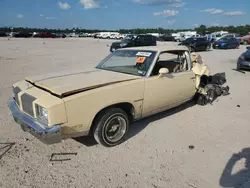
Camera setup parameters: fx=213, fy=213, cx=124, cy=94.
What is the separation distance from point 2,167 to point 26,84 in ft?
4.55

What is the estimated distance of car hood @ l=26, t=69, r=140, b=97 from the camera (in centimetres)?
310

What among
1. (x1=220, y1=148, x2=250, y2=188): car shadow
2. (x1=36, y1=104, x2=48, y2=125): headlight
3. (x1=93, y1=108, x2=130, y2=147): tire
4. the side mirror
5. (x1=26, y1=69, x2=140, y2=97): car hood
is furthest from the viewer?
the side mirror

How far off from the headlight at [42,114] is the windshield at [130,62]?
71.0 inches

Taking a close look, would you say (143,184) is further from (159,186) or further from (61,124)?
(61,124)

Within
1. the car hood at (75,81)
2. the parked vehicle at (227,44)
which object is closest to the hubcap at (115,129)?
the car hood at (75,81)

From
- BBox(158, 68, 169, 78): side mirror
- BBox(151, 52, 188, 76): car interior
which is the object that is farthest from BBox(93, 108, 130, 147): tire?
BBox(151, 52, 188, 76): car interior

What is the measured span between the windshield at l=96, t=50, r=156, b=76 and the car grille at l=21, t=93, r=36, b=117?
1.79 meters

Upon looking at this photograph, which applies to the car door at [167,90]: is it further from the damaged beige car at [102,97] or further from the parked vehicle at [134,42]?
the parked vehicle at [134,42]

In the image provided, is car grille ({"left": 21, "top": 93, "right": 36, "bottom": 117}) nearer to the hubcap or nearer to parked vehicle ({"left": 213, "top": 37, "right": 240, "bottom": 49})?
the hubcap

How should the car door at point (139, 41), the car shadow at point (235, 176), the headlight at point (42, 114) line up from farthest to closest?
the car door at point (139, 41) → the headlight at point (42, 114) → the car shadow at point (235, 176)

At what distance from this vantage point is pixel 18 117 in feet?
10.9

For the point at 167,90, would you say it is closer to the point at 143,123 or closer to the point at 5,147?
the point at 143,123

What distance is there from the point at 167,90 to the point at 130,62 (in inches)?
37.9

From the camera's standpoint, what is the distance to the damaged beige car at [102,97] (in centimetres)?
292
